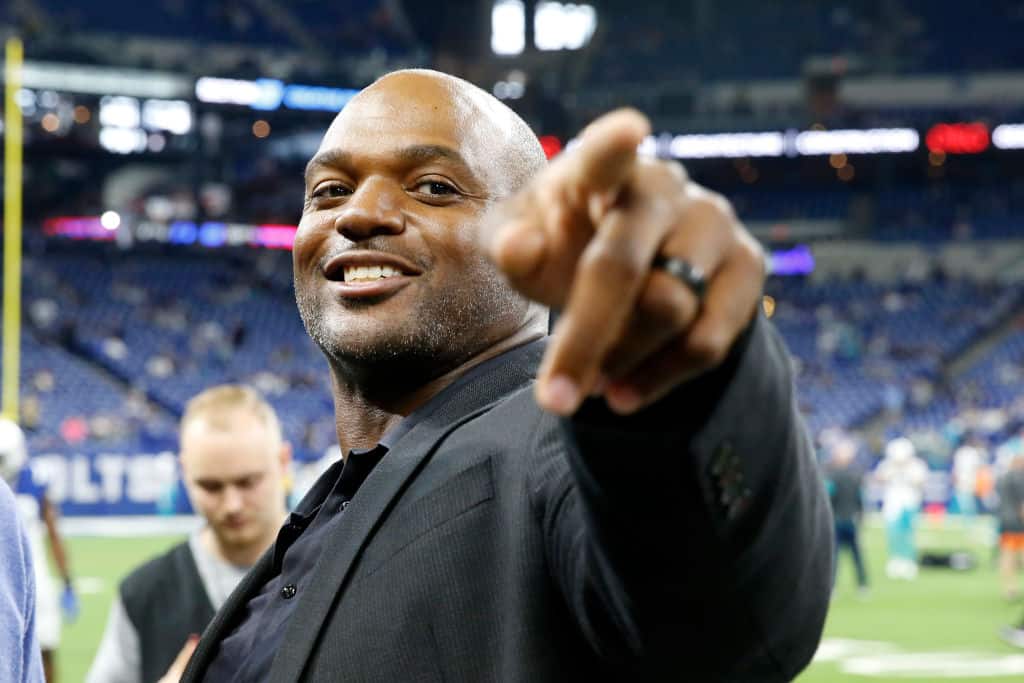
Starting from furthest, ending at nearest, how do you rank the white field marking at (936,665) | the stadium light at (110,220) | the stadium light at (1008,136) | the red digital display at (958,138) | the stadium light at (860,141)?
1. the stadium light at (860,141)
2. the red digital display at (958,138)
3. the stadium light at (1008,136)
4. the stadium light at (110,220)
5. the white field marking at (936,665)

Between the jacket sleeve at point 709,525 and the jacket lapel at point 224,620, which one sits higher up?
the jacket sleeve at point 709,525

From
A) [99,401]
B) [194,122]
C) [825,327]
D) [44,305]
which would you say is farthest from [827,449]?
[194,122]

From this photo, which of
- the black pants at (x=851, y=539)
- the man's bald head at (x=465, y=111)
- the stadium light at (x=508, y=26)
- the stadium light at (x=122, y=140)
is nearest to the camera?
the man's bald head at (x=465, y=111)

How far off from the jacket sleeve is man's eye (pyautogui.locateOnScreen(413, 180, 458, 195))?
751mm

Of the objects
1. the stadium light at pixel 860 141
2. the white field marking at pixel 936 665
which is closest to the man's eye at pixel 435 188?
the white field marking at pixel 936 665

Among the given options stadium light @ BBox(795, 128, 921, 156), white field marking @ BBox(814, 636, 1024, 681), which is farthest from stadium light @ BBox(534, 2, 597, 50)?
white field marking @ BBox(814, 636, 1024, 681)

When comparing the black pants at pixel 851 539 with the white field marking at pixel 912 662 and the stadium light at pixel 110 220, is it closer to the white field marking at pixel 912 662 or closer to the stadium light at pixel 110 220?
the white field marking at pixel 912 662

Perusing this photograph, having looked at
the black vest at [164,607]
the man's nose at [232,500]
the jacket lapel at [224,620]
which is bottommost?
the black vest at [164,607]

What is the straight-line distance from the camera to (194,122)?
129ft

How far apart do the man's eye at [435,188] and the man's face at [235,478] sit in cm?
225

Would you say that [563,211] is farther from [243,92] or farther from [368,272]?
[243,92]

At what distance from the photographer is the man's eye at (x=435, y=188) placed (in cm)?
183

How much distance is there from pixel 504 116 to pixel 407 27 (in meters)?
43.2

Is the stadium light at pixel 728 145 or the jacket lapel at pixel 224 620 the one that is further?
the stadium light at pixel 728 145
